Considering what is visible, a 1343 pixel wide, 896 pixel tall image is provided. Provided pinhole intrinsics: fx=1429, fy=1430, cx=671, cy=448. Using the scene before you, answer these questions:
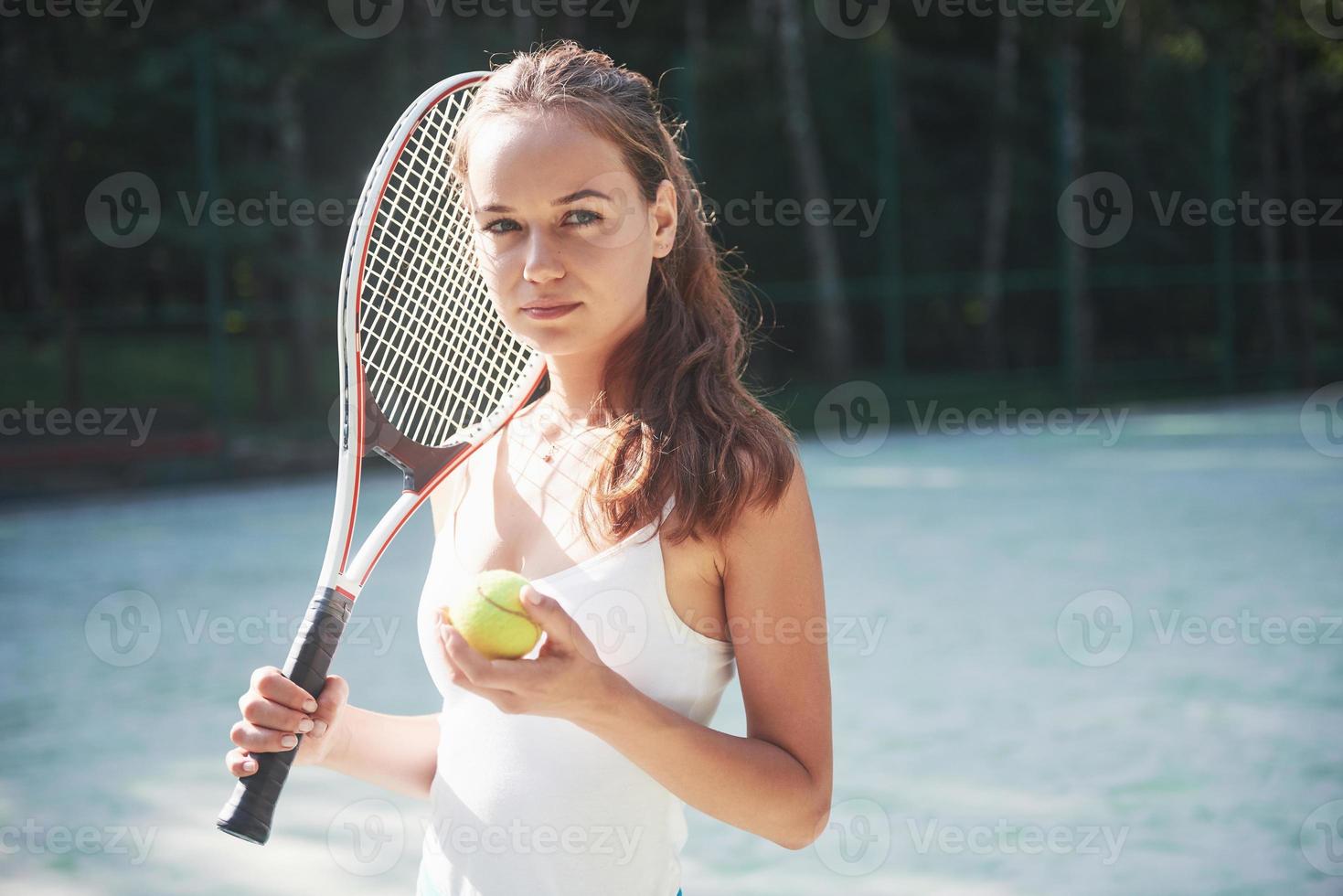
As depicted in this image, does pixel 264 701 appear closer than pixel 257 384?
Yes

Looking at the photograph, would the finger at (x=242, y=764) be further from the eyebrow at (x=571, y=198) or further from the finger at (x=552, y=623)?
the eyebrow at (x=571, y=198)

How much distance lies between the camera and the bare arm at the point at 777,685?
1.43 metres

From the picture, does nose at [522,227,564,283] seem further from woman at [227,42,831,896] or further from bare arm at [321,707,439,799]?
bare arm at [321,707,439,799]

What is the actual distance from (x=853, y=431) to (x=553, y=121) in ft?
42.9

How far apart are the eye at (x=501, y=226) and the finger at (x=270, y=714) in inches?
22.0

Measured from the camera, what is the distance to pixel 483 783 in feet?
5.05

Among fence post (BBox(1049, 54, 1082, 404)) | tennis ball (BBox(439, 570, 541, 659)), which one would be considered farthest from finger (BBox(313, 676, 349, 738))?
fence post (BBox(1049, 54, 1082, 404))

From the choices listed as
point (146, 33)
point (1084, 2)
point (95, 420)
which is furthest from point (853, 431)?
point (146, 33)

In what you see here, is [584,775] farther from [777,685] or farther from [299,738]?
[299,738]

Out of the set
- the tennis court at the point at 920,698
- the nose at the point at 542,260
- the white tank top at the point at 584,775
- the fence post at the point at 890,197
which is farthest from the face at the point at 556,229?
the fence post at the point at 890,197

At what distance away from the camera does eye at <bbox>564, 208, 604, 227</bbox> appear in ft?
4.92

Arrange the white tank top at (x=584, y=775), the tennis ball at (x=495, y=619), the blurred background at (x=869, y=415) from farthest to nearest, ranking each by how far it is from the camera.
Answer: the blurred background at (x=869, y=415)
the white tank top at (x=584, y=775)
the tennis ball at (x=495, y=619)

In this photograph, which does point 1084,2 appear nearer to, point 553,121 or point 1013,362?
point 1013,362

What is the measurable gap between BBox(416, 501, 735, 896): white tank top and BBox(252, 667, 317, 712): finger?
0.14 metres
